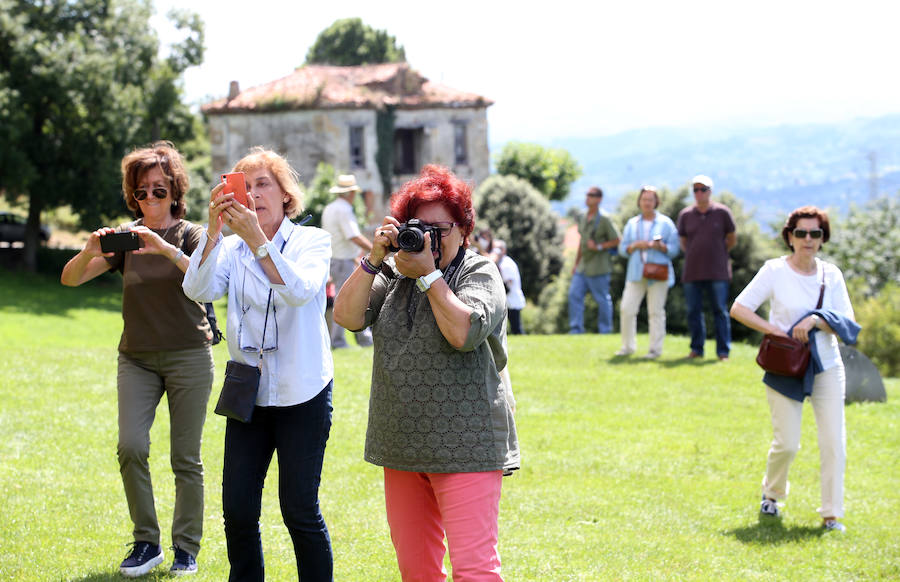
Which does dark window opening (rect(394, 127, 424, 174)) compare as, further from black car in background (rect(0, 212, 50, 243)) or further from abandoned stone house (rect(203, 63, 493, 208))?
black car in background (rect(0, 212, 50, 243))

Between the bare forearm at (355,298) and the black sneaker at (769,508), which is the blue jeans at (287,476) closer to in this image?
the bare forearm at (355,298)

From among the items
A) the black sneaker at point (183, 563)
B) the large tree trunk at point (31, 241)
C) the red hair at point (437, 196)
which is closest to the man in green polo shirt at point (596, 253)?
the black sneaker at point (183, 563)

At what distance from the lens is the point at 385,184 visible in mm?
51031

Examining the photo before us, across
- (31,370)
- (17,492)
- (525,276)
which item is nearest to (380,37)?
(525,276)

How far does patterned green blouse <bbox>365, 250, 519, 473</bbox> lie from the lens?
4082 mm

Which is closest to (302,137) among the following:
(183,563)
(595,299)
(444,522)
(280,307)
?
(595,299)

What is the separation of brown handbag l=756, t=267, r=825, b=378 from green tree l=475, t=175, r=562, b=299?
32.2 metres

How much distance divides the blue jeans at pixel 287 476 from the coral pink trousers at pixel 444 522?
40 cm

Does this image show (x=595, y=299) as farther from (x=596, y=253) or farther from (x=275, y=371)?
(x=275, y=371)

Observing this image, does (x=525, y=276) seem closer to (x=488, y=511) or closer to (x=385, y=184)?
(x=385, y=184)

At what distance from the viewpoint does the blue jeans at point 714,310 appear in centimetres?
1385

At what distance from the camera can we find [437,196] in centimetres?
416

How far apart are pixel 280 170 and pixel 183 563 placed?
2.47 m

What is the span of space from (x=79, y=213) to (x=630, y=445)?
34083 millimetres
